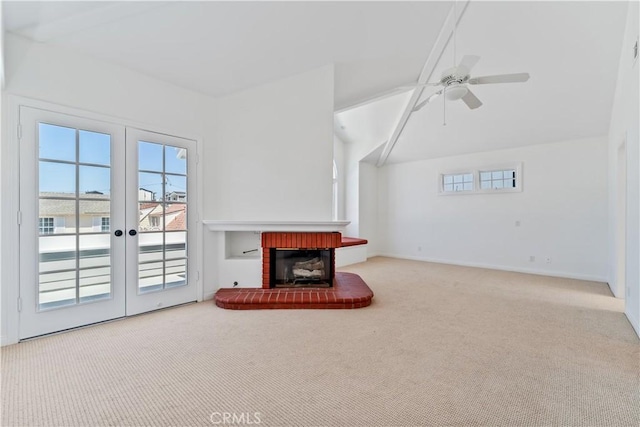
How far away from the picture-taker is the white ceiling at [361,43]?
96.4 inches

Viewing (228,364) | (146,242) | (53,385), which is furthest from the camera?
(146,242)

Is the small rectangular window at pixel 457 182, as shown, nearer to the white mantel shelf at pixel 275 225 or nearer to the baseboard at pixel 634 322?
the baseboard at pixel 634 322

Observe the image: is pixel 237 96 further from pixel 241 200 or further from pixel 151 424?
pixel 151 424

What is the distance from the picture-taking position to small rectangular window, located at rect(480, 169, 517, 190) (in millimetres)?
5633

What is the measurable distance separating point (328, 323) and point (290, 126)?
2.46 m

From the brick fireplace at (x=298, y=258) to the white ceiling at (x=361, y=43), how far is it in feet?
6.73

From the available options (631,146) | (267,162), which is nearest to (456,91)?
(631,146)

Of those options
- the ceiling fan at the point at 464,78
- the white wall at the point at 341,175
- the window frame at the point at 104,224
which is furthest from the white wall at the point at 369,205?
the window frame at the point at 104,224

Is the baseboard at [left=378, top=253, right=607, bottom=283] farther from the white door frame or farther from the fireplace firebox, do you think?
the white door frame

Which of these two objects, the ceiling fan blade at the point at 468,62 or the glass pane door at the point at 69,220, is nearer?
the glass pane door at the point at 69,220

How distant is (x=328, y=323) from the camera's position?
2.86m

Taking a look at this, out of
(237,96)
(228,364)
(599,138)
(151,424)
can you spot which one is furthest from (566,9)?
(151,424)

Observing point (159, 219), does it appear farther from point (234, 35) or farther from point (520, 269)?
point (520, 269)

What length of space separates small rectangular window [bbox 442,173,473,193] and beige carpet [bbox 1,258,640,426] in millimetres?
A: 3337
